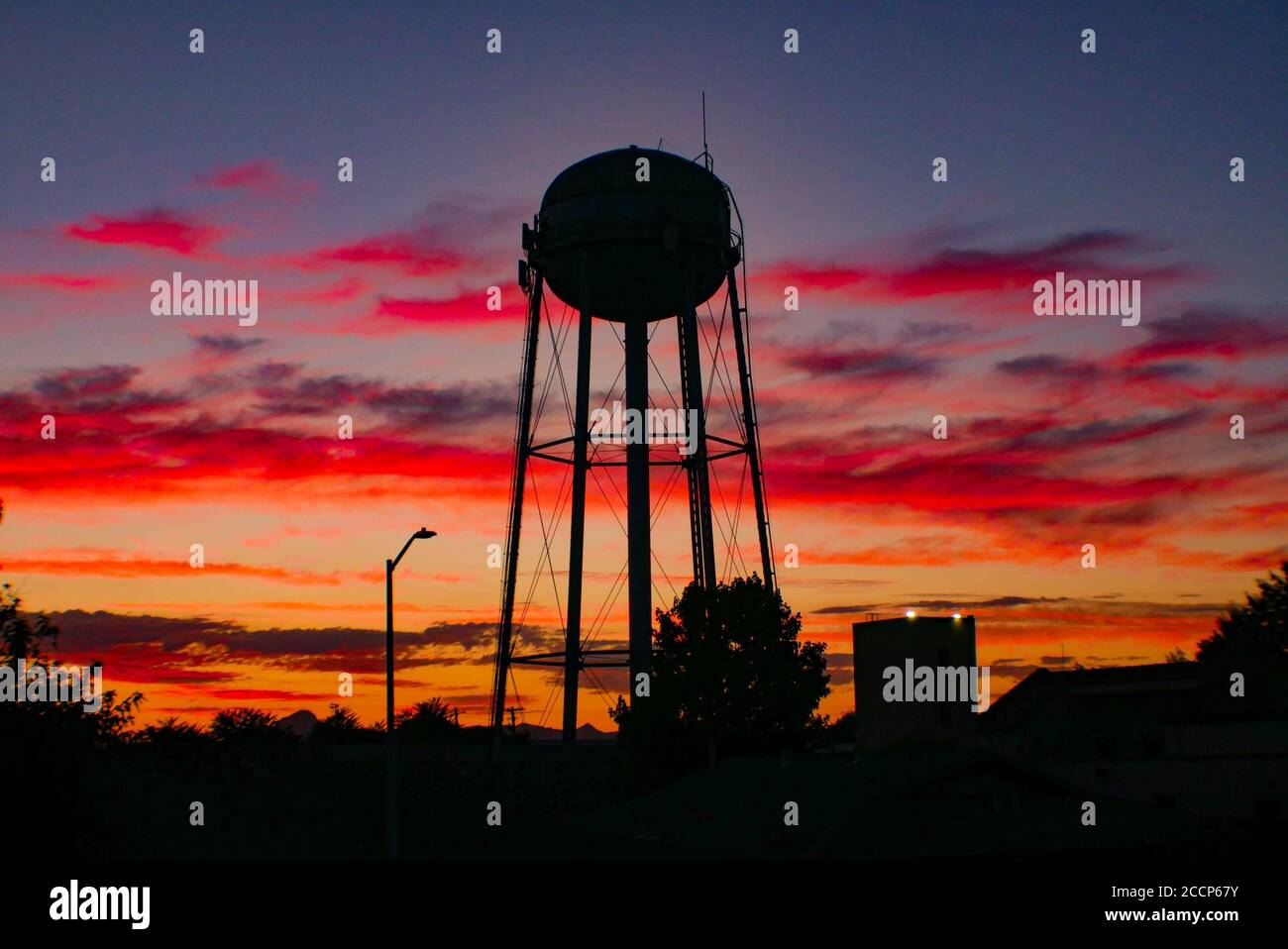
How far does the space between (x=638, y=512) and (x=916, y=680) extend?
22.3 metres

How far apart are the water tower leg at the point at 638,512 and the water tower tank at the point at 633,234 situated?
1.75 m

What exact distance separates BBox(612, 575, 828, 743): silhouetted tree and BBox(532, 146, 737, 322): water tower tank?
673 inches

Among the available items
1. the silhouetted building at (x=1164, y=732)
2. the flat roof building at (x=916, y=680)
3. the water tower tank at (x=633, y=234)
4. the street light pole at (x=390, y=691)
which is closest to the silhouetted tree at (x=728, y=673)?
the flat roof building at (x=916, y=680)

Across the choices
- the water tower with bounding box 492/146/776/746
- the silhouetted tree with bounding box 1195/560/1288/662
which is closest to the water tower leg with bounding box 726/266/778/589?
the water tower with bounding box 492/146/776/746

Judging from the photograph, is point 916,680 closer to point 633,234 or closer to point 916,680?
point 916,680

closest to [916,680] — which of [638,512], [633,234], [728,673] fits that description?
[728,673]

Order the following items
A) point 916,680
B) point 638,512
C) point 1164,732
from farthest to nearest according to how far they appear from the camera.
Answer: point 916,680, point 1164,732, point 638,512

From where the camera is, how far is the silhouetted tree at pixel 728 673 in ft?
235

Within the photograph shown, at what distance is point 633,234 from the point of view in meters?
58.2

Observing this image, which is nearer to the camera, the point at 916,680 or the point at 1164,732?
the point at 1164,732

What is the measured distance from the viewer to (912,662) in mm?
77750
